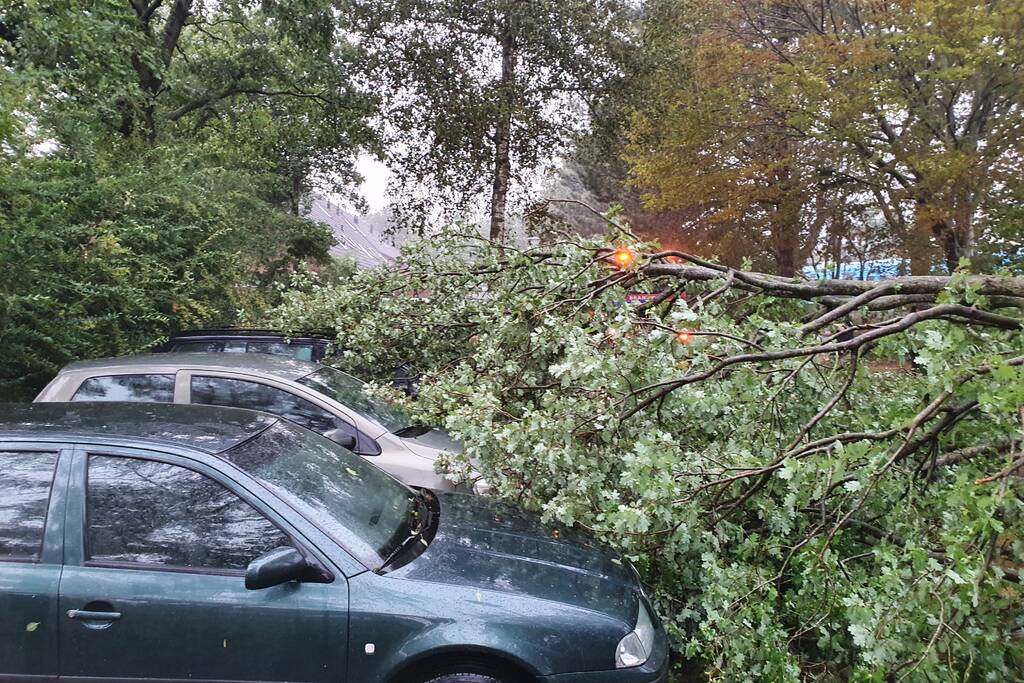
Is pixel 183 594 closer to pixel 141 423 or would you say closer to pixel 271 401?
pixel 141 423

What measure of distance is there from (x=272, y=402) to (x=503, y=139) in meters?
8.95

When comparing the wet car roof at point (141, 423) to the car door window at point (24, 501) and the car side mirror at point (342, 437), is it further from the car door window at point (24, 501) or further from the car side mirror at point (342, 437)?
the car side mirror at point (342, 437)

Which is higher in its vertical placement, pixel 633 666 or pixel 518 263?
pixel 518 263

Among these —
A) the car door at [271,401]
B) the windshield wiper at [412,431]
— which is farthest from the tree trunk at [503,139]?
the car door at [271,401]

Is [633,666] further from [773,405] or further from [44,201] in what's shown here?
[44,201]

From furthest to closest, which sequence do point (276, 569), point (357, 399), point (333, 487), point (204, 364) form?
1. point (357, 399)
2. point (204, 364)
3. point (333, 487)
4. point (276, 569)

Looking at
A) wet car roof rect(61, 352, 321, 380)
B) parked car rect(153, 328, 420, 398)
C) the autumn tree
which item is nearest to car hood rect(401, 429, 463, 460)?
wet car roof rect(61, 352, 321, 380)

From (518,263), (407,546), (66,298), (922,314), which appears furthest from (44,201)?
(922,314)

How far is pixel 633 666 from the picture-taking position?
2541 millimetres

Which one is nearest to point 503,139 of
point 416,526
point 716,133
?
point 716,133

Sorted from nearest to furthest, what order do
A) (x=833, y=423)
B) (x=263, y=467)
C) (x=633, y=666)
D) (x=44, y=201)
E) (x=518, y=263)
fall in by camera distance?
1. (x=633, y=666)
2. (x=263, y=467)
3. (x=833, y=423)
4. (x=518, y=263)
5. (x=44, y=201)

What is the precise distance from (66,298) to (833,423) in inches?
289

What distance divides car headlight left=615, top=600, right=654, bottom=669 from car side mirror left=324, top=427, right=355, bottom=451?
2.64 m

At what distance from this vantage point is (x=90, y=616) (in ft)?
7.88
